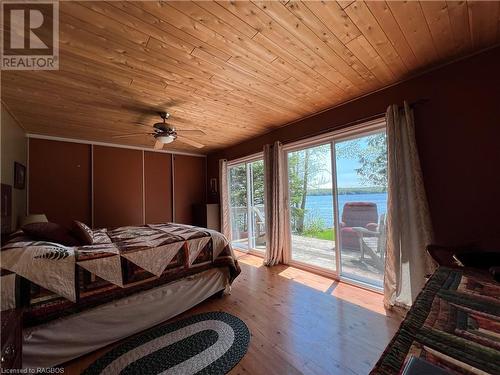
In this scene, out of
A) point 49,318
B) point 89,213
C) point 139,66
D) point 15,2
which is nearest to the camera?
A: point 15,2

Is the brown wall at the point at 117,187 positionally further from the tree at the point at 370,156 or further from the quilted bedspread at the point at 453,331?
the quilted bedspread at the point at 453,331

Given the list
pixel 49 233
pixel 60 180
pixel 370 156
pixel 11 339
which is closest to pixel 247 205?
pixel 370 156

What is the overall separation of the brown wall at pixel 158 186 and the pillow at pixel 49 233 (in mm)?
2629

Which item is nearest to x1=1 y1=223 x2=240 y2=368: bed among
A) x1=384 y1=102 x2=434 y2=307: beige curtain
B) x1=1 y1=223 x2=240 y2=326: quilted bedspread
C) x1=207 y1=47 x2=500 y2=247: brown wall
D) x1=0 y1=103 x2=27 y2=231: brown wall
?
x1=1 y1=223 x2=240 y2=326: quilted bedspread

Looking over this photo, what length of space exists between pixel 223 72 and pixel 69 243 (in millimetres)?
2228

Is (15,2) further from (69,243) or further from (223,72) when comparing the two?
(69,243)

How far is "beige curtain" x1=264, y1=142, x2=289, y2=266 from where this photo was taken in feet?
11.9

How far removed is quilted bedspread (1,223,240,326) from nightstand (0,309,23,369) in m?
0.27

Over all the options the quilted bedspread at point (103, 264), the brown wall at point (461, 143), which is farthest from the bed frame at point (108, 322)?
the brown wall at point (461, 143)

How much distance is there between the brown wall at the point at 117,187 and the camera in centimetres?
413

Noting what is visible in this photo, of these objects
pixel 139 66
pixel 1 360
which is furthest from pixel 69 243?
pixel 139 66

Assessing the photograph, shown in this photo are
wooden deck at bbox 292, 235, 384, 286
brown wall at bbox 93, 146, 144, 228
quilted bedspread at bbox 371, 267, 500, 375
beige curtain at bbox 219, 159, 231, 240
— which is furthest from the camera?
beige curtain at bbox 219, 159, 231, 240

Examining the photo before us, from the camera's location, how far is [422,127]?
A: 2.25 meters

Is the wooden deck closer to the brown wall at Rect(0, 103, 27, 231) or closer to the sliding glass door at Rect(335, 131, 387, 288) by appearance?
the sliding glass door at Rect(335, 131, 387, 288)
